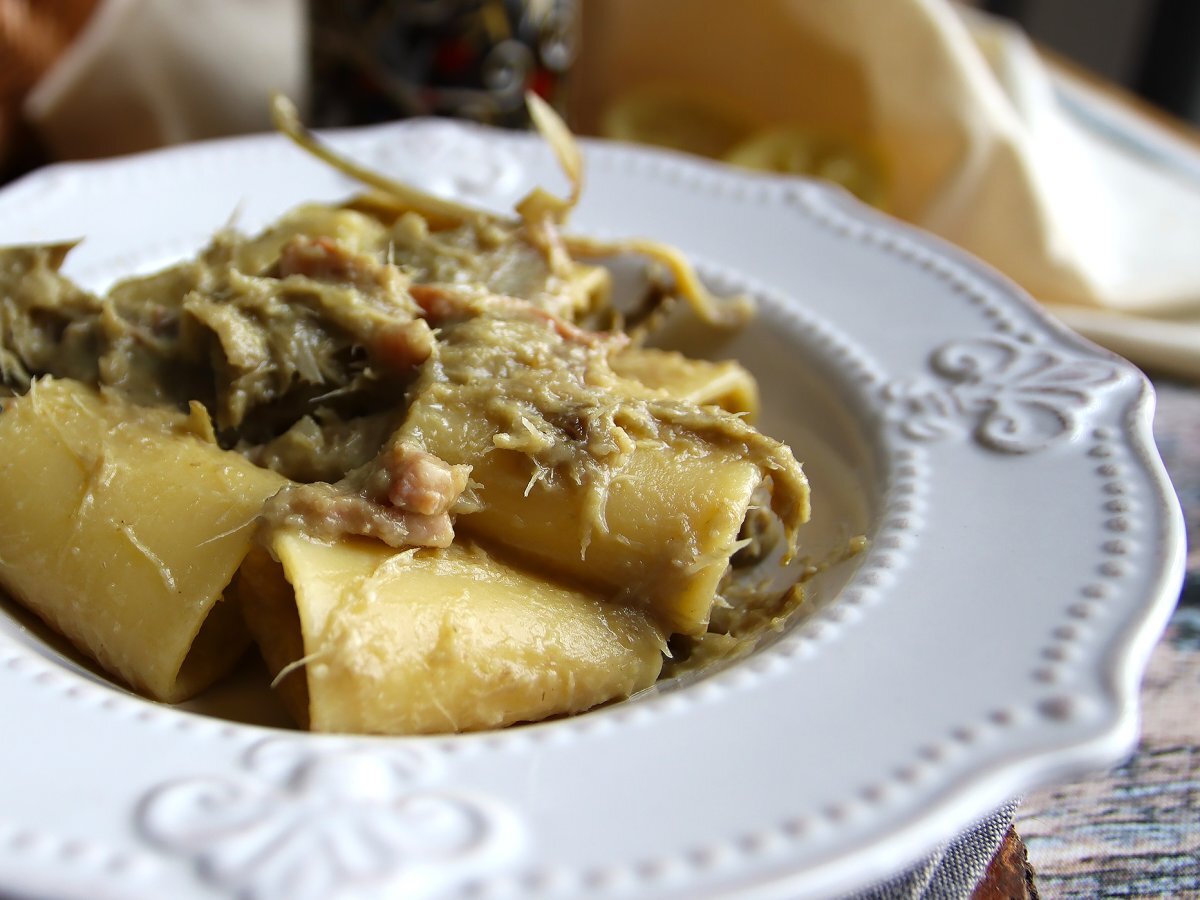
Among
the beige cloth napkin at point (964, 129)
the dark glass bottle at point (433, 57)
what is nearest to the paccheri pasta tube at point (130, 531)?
the dark glass bottle at point (433, 57)

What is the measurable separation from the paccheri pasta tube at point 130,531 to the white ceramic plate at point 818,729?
72 mm

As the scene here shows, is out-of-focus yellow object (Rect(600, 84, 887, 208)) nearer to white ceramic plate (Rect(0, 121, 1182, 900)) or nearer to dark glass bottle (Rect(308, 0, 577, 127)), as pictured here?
dark glass bottle (Rect(308, 0, 577, 127))

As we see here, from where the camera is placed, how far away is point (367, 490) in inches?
62.9

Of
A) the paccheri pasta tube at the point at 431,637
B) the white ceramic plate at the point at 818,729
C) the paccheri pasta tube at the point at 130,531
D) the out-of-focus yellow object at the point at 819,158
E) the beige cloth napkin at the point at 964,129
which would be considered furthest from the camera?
the out-of-focus yellow object at the point at 819,158

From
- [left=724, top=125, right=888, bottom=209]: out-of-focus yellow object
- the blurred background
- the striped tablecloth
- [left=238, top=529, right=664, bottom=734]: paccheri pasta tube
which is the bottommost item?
the striped tablecloth

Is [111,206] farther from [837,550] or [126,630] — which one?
[837,550]

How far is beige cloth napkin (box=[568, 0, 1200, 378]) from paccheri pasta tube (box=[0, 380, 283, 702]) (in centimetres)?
204

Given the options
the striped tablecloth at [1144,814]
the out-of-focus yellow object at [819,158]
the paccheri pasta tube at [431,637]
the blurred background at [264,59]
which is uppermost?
the blurred background at [264,59]

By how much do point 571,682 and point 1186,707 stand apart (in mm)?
1107

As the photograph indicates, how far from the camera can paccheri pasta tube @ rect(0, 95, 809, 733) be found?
153cm

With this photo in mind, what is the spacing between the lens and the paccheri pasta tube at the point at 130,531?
5.25 ft

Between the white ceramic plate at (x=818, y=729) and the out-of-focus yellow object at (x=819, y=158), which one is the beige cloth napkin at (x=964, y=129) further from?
the white ceramic plate at (x=818, y=729)

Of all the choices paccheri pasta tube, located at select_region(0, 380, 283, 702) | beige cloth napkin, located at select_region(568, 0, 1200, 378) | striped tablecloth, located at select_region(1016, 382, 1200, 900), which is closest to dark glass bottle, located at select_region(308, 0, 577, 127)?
beige cloth napkin, located at select_region(568, 0, 1200, 378)

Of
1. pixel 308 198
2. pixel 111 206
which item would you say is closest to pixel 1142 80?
pixel 308 198
